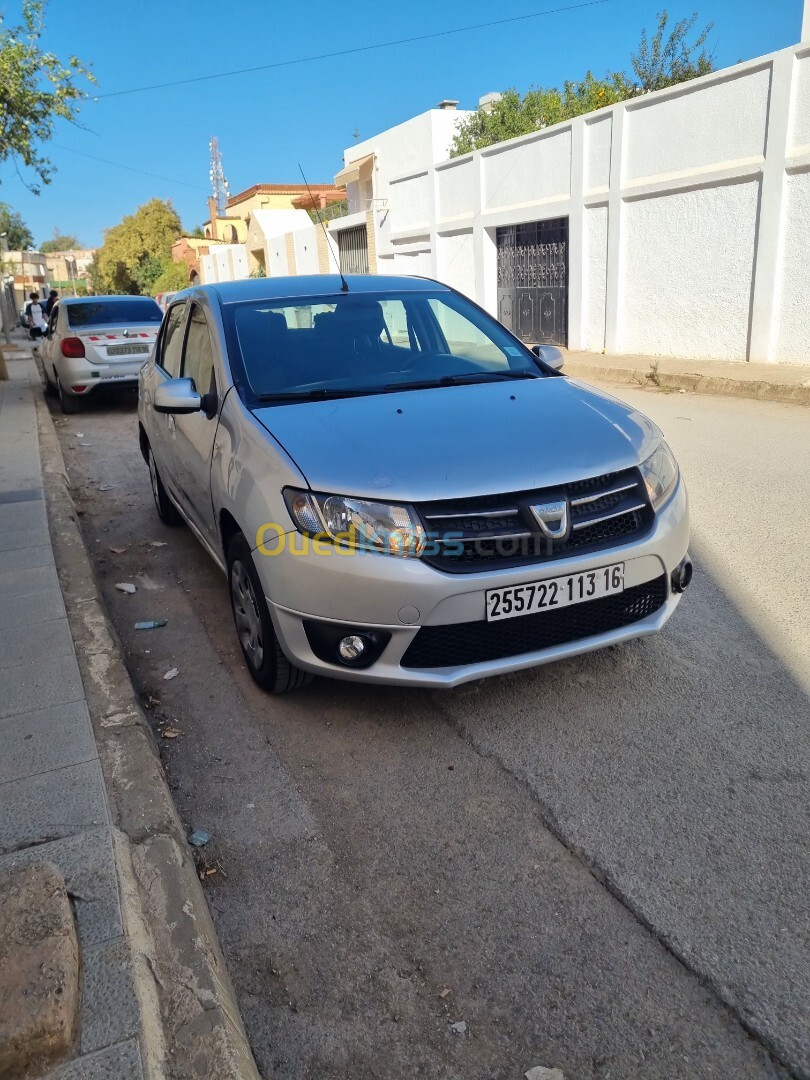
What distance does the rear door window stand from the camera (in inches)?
216

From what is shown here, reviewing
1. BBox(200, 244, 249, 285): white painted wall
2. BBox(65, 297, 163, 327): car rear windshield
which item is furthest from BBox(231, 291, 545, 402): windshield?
BBox(200, 244, 249, 285): white painted wall

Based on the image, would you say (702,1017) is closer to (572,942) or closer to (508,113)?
(572,942)

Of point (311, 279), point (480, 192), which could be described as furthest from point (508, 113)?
point (311, 279)

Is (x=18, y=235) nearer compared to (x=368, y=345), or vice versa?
(x=368, y=345)

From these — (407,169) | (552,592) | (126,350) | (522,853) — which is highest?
(407,169)

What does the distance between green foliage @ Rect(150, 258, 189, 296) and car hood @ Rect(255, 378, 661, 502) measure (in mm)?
52181

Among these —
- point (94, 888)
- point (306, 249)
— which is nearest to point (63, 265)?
point (306, 249)

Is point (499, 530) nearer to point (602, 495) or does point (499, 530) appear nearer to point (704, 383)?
point (602, 495)

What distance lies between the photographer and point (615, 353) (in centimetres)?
1639

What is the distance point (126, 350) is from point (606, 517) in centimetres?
1098

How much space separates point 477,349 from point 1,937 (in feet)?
11.7

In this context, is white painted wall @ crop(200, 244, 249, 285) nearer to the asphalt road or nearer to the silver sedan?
the silver sedan

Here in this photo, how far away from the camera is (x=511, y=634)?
320 cm

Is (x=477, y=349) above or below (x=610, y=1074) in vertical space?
above
